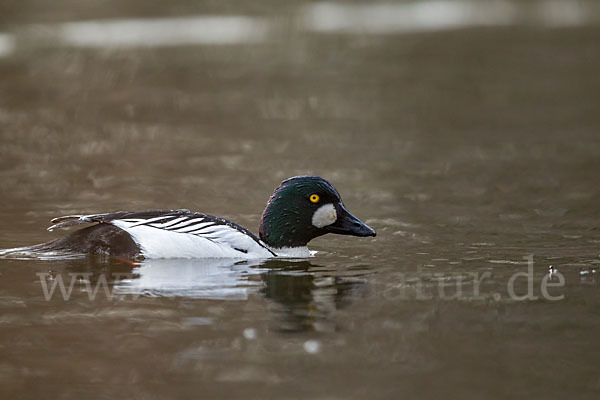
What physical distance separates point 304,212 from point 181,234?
3.54ft

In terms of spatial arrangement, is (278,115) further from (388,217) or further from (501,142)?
(388,217)

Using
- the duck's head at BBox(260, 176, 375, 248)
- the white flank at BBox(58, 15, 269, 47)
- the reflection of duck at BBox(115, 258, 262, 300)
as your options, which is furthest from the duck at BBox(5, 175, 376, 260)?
the white flank at BBox(58, 15, 269, 47)

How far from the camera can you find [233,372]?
20.3 ft

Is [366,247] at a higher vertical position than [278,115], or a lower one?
lower

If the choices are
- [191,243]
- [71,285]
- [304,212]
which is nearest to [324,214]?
[304,212]

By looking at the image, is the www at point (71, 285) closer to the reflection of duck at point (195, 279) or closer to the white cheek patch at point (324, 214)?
the reflection of duck at point (195, 279)

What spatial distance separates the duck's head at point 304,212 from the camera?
941 centimetres

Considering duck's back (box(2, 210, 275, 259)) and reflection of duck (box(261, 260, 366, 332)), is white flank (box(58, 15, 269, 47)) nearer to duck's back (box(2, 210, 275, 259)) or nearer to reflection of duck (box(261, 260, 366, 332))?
duck's back (box(2, 210, 275, 259))

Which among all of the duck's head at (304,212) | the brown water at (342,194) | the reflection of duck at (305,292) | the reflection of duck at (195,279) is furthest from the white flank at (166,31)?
the reflection of duck at (305,292)

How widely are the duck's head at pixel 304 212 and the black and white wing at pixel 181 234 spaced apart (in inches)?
11.2

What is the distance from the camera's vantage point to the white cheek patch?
9.41 m

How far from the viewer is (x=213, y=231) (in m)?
9.20

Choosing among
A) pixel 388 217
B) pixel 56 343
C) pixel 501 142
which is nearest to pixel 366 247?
pixel 388 217

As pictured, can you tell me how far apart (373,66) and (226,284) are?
45.3ft
